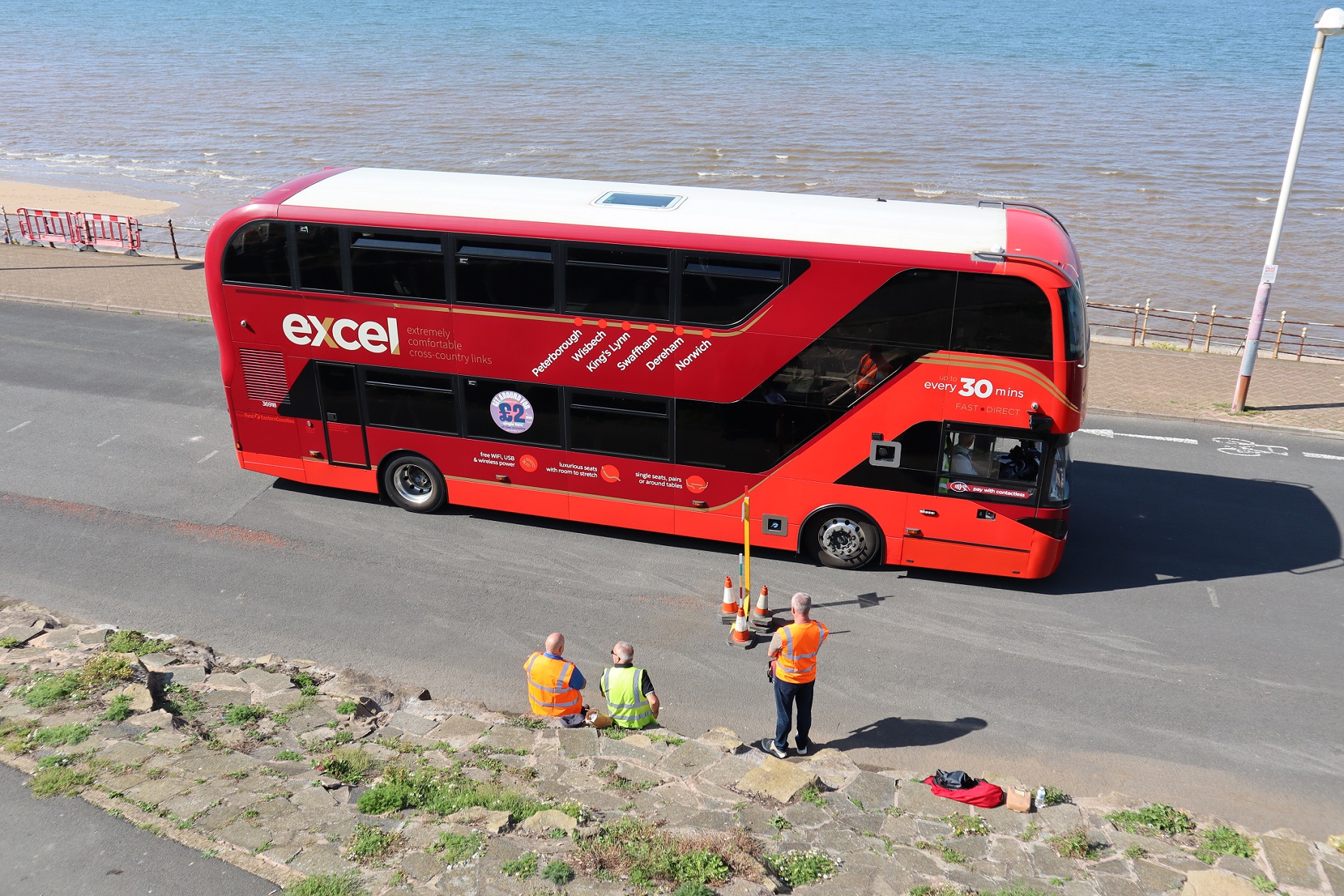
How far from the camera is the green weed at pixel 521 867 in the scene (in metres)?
6.86

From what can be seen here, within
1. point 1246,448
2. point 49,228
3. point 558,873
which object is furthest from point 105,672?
point 49,228

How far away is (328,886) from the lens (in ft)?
21.9

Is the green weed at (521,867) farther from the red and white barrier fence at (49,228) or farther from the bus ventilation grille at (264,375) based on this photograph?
the red and white barrier fence at (49,228)

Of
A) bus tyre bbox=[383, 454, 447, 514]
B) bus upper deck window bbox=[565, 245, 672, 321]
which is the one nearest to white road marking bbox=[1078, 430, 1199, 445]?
bus upper deck window bbox=[565, 245, 672, 321]

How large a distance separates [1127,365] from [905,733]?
14.1m

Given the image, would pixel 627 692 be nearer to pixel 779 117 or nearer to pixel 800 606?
pixel 800 606

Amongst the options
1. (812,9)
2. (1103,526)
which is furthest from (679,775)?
(812,9)

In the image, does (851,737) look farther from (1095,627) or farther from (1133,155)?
(1133,155)

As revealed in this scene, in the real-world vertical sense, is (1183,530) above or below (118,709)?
below

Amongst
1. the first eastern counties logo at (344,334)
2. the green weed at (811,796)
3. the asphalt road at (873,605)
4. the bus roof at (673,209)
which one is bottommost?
the asphalt road at (873,605)

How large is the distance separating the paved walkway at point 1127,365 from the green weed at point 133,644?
46.8 feet

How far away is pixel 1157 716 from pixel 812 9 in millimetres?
138085

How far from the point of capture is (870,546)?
12781 millimetres

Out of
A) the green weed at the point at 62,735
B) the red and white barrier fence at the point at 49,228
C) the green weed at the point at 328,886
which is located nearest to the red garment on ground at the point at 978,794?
the green weed at the point at 328,886
